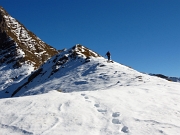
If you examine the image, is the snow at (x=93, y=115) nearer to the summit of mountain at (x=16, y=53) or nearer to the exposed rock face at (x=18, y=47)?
the summit of mountain at (x=16, y=53)

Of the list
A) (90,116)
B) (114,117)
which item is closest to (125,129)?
(114,117)

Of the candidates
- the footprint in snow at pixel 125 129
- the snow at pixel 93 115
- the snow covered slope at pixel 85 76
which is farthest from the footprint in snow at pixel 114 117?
the snow covered slope at pixel 85 76

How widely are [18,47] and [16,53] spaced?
555 centimetres

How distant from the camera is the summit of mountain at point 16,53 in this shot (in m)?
54.2

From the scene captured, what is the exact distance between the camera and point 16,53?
67812 millimetres

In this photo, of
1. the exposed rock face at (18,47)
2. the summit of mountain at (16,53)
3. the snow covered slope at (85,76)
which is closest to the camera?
the snow covered slope at (85,76)

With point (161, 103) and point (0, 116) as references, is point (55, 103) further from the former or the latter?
point (161, 103)

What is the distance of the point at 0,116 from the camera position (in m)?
8.65

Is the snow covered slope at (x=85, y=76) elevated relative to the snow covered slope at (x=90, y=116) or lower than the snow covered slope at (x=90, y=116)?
elevated

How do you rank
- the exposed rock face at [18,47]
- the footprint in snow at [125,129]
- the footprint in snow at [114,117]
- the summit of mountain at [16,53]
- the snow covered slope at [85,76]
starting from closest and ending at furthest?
1. the footprint in snow at [125,129]
2. the footprint in snow at [114,117]
3. the snow covered slope at [85,76]
4. the summit of mountain at [16,53]
5. the exposed rock face at [18,47]

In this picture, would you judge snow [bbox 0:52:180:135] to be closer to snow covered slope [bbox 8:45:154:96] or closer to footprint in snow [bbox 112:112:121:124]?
footprint in snow [bbox 112:112:121:124]

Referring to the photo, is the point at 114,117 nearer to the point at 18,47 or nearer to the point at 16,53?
the point at 16,53

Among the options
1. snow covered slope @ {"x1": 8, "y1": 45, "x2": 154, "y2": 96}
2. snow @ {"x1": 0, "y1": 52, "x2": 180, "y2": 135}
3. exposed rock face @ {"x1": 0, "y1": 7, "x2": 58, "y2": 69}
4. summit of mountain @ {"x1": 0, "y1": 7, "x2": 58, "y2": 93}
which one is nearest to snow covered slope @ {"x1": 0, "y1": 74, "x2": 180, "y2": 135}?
snow @ {"x1": 0, "y1": 52, "x2": 180, "y2": 135}

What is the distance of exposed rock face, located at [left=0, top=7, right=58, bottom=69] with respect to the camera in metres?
64.8
